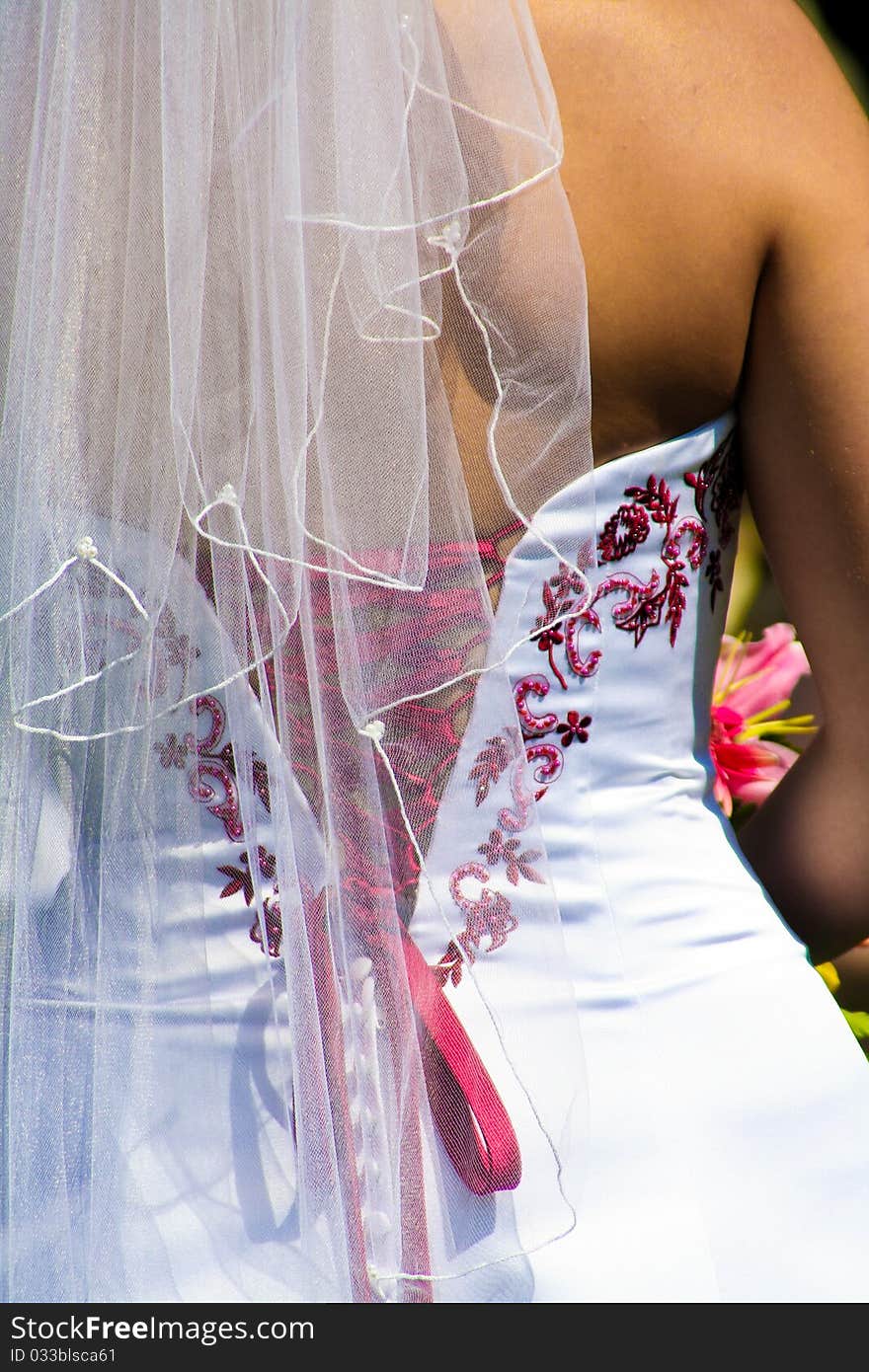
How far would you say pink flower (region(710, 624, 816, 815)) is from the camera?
1639 mm

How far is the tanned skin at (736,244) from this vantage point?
3.48ft

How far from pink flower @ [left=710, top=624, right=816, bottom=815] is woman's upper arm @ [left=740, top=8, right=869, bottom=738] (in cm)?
36

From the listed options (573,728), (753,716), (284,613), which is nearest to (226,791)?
(284,613)

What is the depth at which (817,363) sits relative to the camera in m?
1.15

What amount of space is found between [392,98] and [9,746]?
527mm

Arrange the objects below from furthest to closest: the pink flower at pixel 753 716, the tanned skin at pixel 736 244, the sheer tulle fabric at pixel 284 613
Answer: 1. the pink flower at pixel 753 716
2. the tanned skin at pixel 736 244
3. the sheer tulle fabric at pixel 284 613

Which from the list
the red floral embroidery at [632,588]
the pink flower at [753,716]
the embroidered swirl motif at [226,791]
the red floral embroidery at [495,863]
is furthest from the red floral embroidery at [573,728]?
the pink flower at [753,716]

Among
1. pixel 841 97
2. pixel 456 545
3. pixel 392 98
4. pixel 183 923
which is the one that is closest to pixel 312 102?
pixel 392 98

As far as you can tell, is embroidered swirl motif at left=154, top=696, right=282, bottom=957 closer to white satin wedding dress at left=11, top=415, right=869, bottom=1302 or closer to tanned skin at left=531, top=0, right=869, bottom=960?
white satin wedding dress at left=11, top=415, right=869, bottom=1302

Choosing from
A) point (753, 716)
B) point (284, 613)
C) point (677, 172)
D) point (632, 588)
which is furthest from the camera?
point (753, 716)

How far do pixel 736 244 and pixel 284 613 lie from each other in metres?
0.46

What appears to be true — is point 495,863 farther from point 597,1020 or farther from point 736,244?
point 736,244

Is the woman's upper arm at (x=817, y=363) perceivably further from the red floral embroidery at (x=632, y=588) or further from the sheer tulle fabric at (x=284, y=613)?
the sheer tulle fabric at (x=284, y=613)
